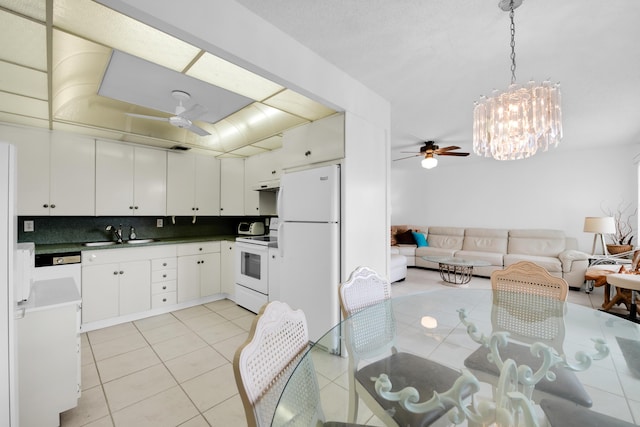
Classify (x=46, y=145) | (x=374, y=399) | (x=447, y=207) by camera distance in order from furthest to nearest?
(x=447, y=207) < (x=46, y=145) < (x=374, y=399)

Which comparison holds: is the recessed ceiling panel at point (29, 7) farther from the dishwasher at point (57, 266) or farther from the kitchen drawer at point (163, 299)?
the kitchen drawer at point (163, 299)

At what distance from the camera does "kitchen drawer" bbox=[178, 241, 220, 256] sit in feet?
11.5

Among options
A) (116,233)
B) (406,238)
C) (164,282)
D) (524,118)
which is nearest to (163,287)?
(164,282)

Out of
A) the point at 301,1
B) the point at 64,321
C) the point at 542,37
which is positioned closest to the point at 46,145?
the point at 64,321

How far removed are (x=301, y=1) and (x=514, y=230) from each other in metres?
5.94

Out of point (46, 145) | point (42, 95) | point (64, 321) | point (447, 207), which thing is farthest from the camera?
point (447, 207)

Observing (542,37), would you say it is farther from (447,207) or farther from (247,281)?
(447,207)

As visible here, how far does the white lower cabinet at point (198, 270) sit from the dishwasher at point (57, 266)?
983 mm

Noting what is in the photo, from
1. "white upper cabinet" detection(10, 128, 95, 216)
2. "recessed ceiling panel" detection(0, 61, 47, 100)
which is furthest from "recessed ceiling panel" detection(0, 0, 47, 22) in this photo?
"white upper cabinet" detection(10, 128, 95, 216)

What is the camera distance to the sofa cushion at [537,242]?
16.3ft

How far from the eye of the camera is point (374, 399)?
120 cm

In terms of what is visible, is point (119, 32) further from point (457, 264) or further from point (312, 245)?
point (457, 264)

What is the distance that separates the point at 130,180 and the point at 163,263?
1.12 metres

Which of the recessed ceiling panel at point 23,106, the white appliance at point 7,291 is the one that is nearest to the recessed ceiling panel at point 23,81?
the recessed ceiling panel at point 23,106
